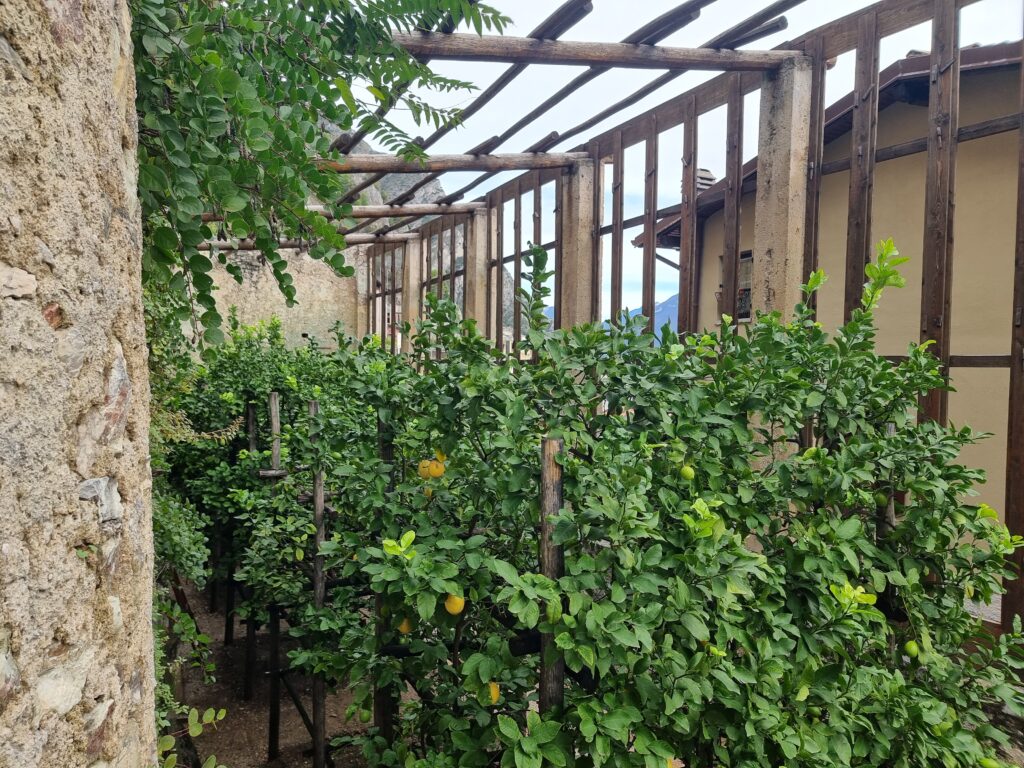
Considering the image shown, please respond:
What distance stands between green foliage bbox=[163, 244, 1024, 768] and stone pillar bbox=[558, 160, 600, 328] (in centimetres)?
450

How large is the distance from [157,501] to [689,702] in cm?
246

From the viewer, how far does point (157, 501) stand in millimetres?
3021

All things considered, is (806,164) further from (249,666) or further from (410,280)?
(410,280)

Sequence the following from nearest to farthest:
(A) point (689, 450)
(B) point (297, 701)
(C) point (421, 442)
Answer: (A) point (689, 450), (C) point (421, 442), (B) point (297, 701)

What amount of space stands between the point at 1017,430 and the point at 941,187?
129 centimetres

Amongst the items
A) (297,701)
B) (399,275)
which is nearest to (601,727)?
(297,701)

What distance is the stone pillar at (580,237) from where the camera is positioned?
682 cm

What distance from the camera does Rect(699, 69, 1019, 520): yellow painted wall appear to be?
5145 millimetres

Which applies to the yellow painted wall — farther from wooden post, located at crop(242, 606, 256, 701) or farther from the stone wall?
the stone wall

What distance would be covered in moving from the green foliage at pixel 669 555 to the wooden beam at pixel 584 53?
171cm

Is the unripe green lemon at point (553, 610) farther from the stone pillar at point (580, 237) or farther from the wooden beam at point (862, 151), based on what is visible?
the stone pillar at point (580, 237)

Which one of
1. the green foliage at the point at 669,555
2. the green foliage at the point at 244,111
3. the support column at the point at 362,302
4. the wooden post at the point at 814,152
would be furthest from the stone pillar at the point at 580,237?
the support column at the point at 362,302

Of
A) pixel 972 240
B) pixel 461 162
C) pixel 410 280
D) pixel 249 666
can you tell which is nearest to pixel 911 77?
pixel 972 240

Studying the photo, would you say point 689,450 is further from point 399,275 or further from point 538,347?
point 399,275
